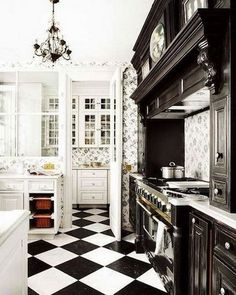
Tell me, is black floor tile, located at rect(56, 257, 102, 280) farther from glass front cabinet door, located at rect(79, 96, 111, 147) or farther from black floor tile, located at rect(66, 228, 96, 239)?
glass front cabinet door, located at rect(79, 96, 111, 147)

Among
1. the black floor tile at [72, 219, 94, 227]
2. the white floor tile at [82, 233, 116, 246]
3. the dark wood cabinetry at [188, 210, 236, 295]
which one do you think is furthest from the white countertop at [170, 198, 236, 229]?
the black floor tile at [72, 219, 94, 227]

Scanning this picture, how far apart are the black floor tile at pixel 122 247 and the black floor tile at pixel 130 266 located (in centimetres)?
26

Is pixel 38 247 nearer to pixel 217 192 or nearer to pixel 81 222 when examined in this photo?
pixel 81 222

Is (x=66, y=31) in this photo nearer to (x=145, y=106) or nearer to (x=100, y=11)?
(x=100, y=11)

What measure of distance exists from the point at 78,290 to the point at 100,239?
143 centimetres

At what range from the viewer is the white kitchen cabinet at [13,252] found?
1.37 metres

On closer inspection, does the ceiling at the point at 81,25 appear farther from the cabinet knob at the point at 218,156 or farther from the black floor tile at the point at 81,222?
the black floor tile at the point at 81,222

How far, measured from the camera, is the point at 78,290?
2.48 m

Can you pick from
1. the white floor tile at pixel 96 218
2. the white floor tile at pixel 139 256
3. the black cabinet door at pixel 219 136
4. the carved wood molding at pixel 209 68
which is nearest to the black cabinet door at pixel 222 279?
the black cabinet door at pixel 219 136

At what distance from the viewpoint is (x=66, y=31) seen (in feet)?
11.3

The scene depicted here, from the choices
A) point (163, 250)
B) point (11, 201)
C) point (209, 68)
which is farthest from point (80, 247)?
point (209, 68)

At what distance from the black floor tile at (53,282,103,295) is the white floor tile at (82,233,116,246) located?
3.75 feet

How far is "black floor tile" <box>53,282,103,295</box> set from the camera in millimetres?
2428

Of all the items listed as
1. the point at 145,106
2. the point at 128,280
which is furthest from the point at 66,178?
the point at 128,280
